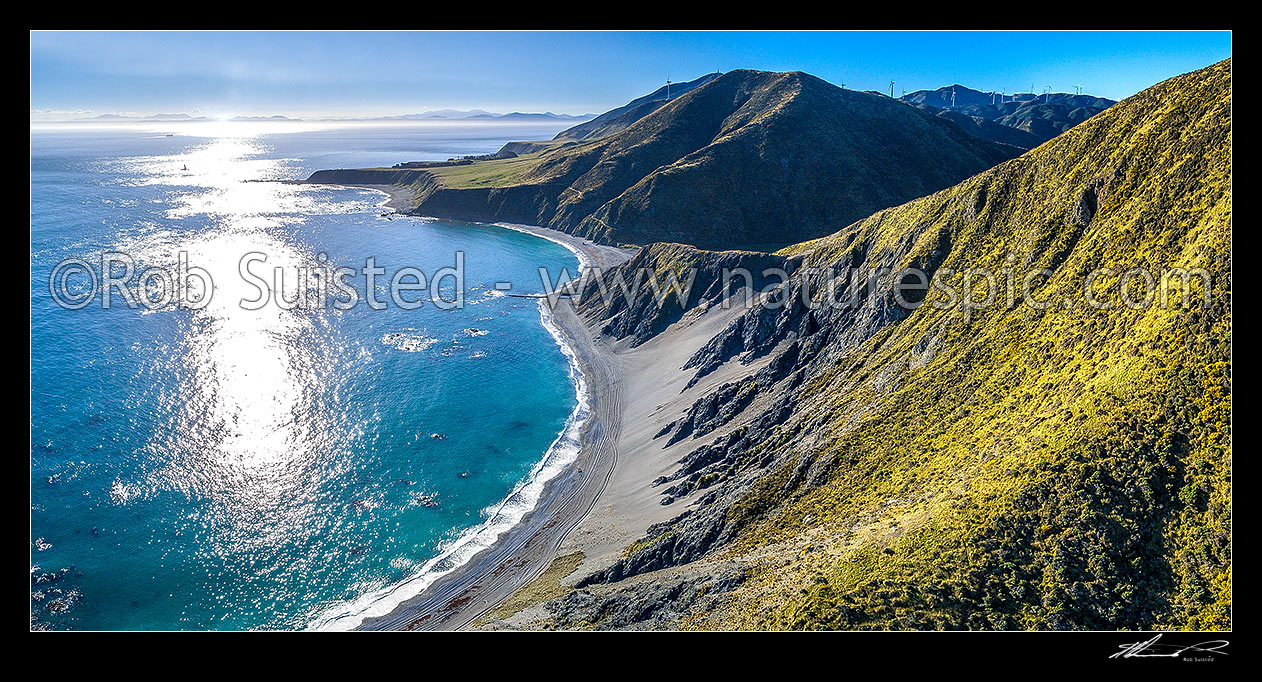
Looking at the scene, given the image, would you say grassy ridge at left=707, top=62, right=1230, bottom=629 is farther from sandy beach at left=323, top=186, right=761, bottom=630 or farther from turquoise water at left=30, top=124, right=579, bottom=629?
turquoise water at left=30, top=124, right=579, bottom=629

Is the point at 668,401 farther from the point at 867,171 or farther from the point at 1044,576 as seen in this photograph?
the point at 867,171
